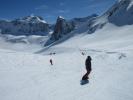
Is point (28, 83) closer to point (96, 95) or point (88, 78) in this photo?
point (88, 78)

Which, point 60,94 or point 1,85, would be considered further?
point 1,85

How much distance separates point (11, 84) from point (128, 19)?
12045 cm

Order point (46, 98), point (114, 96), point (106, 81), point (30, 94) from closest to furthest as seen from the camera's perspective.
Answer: point (114, 96) < point (46, 98) < point (30, 94) < point (106, 81)

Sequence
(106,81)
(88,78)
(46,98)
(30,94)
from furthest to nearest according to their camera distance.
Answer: (88,78) < (106,81) < (30,94) < (46,98)

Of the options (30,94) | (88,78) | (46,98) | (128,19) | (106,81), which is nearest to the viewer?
(46,98)

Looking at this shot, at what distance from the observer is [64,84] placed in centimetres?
1661

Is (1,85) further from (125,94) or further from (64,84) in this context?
(125,94)

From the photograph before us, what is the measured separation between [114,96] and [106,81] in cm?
334

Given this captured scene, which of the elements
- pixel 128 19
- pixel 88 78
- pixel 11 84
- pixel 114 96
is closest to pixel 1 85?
pixel 11 84

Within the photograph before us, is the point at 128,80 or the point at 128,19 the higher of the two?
the point at 128,19

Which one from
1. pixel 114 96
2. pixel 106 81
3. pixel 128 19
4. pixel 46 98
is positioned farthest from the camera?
pixel 128 19

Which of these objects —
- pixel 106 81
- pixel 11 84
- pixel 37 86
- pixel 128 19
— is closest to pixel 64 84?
pixel 37 86

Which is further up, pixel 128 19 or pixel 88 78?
pixel 128 19

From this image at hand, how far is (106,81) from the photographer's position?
16.1 metres
